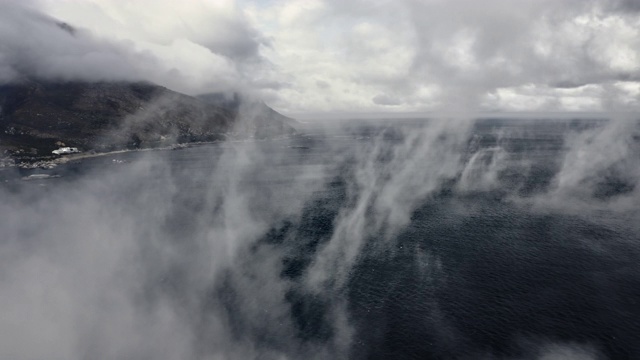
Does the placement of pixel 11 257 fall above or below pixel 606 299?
above

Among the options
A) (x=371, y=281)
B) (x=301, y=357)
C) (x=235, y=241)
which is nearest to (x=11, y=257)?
(x=235, y=241)

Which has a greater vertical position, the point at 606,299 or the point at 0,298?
the point at 0,298

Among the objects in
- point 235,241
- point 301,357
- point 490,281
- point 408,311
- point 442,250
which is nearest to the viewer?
point 301,357

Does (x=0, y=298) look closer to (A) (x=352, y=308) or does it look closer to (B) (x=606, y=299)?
(A) (x=352, y=308)

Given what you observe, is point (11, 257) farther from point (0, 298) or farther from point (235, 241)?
point (235, 241)

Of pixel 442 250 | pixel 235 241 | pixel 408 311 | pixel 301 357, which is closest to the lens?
pixel 301 357

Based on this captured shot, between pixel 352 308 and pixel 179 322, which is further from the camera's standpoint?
pixel 352 308

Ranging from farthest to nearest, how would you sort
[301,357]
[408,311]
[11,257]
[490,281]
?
1. [11,257]
2. [490,281]
3. [408,311]
4. [301,357]

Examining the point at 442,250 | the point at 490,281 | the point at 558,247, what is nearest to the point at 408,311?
the point at 490,281

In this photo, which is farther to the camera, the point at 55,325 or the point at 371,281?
the point at 371,281
